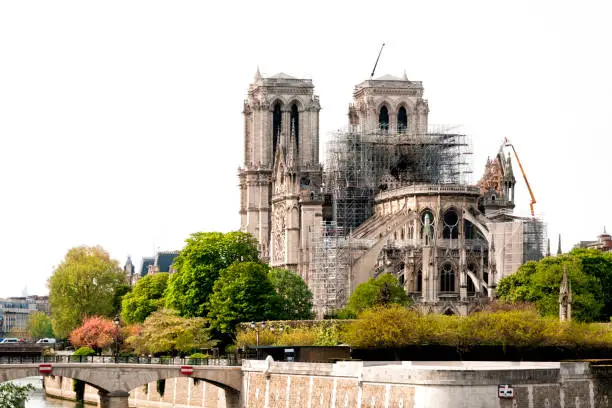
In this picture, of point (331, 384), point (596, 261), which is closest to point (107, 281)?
point (596, 261)

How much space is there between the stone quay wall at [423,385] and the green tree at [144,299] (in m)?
37.7

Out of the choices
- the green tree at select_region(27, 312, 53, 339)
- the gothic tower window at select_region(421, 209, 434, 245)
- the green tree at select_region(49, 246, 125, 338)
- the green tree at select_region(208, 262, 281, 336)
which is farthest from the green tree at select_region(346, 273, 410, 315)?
the green tree at select_region(27, 312, 53, 339)

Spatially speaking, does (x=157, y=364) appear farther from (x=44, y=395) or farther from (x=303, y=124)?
(x=303, y=124)

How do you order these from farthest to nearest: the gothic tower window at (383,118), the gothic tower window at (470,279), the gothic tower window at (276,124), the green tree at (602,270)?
the gothic tower window at (276,124), the gothic tower window at (383,118), the gothic tower window at (470,279), the green tree at (602,270)

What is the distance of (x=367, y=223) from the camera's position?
121 meters

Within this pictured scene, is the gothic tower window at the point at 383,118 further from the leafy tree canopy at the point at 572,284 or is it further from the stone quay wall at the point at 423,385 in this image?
the stone quay wall at the point at 423,385

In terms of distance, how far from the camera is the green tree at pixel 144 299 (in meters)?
112

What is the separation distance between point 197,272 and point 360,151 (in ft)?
102

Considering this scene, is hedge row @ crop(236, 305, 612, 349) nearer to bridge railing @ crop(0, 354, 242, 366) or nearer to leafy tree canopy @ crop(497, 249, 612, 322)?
bridge railing @ crop(0, 354, 242, 366)

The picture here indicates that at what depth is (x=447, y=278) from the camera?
11262cm

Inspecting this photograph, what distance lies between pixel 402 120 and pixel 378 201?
484 inches

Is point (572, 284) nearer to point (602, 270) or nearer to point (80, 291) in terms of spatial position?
point (602, 270)

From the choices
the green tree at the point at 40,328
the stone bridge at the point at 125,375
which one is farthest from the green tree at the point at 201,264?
the green tree at the point at 40,328

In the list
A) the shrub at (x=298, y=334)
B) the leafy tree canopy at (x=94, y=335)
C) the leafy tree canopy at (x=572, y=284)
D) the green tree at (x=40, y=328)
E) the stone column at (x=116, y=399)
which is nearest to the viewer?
the stone column at (x=116, y=399)
